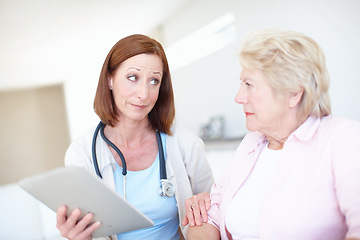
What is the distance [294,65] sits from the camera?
96cm

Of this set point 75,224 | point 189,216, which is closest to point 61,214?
point 75,224

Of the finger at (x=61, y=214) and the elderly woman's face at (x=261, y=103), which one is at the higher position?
the elderly woman's face at (x=261, y=103)

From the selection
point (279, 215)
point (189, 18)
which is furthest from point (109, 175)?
point (189, 18)

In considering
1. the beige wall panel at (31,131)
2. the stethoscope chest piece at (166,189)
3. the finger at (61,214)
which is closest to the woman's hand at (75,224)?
the finger at (61,214)

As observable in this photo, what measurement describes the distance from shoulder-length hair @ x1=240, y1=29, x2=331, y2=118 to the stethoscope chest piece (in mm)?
721

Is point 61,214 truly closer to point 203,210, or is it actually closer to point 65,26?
point 203,210

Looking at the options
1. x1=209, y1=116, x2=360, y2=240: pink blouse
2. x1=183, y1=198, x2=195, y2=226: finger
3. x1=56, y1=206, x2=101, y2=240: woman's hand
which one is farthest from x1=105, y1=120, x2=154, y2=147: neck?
x1=209, y1=116, x2=360, y2=240: pink blouse

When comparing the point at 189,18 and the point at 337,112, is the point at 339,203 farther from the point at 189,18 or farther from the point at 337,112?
the point at 189,18

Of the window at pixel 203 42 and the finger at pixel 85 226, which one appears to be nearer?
the finger at pixel 85 226

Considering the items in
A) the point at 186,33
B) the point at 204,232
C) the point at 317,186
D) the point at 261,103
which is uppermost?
the point at 186,33

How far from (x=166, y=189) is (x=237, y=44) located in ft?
4.14

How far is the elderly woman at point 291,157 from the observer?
0.87 metres

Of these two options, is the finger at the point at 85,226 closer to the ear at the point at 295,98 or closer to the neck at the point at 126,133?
the neck at the point at 126,133

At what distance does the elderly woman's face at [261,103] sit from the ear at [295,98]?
12mm
